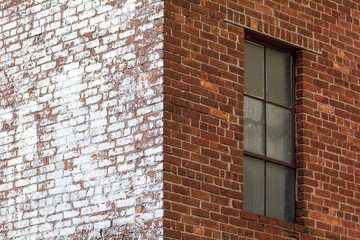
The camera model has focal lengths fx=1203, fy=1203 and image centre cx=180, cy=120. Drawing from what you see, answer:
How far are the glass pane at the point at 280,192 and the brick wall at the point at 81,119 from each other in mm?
1600

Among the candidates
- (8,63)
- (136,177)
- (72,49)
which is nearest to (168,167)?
(136,177)

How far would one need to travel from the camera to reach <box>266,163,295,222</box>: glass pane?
12016mm

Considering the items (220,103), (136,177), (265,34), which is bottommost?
(136,177)

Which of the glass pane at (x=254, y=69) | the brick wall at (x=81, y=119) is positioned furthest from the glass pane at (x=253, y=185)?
the brick wall at (x=81, y=119)

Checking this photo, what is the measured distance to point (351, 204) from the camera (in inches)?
496

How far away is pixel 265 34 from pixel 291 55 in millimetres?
571

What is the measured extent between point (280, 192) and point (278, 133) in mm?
609

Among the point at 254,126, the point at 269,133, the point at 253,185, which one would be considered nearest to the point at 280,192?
the point at 253,185

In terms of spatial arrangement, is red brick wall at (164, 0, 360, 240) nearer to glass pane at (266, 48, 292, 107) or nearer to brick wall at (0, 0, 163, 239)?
glass pane at (266, 48, 292, 107)

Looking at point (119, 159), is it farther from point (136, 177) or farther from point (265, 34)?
point (265, 34)

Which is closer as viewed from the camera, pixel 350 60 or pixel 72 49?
pixel 72 49

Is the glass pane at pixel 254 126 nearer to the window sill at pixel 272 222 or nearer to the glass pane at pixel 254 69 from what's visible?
the glass pane at pixel 254 69

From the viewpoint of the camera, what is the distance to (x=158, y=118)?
11.0 m

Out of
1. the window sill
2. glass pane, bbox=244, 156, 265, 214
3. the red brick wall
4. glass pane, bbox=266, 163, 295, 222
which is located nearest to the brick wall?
the red brick wall
